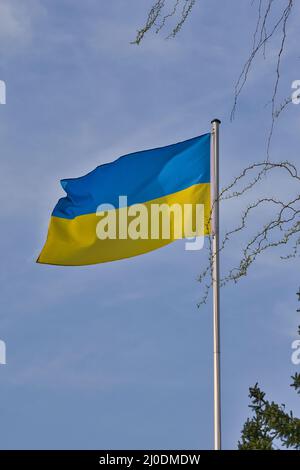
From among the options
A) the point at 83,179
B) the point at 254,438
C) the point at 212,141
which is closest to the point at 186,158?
the point at 212,141

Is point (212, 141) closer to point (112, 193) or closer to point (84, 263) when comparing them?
point (112, 193)

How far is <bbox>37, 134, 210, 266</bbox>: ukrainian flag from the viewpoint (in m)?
13.2

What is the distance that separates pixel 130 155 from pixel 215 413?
4.38m

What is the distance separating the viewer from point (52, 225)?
44.6ft
